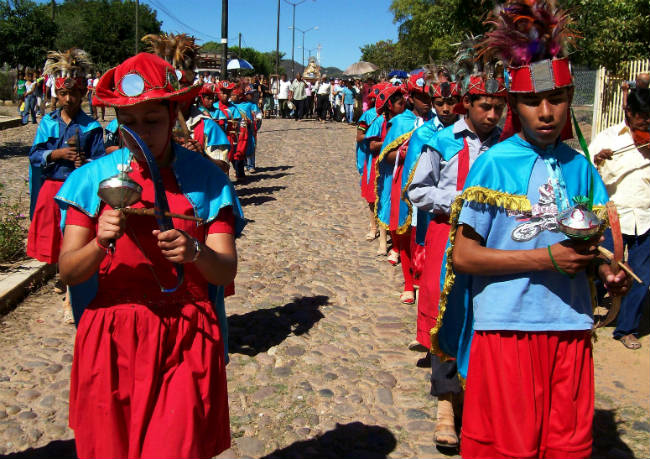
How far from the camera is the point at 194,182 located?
2678 millimetres

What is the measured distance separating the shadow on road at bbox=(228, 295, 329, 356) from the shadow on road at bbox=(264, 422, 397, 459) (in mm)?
1470

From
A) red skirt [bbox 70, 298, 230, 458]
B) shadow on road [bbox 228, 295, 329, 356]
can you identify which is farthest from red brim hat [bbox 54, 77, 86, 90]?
red skirt [bbox 70, 298, 230, 458]

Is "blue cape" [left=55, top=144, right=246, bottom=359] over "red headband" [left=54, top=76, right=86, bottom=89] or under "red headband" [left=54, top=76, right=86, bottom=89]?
under

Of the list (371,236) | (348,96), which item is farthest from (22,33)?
(371,236)

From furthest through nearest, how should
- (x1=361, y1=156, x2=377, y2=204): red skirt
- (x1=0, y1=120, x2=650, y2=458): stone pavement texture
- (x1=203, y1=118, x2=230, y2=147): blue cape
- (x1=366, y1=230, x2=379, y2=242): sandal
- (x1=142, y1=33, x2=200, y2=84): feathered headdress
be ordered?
(x1=366, y1=230, x2=379, y2=242): sandal
(x1=361, y1=156, x2=377, y2=204): red skirt
(x1=203, y1=118, x2=230, y2=147): blue cape
(x1=142, y1=33, x2=200, y2=84): feathered headdress
(x1=0, y1=120, x2=650, y2=458): stone pavement texture

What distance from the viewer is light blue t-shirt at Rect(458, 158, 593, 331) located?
8.95 feet

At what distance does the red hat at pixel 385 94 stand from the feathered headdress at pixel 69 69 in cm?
353

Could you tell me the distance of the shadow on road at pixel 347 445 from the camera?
412 centimetres

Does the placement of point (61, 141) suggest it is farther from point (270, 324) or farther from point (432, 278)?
point (432, 278)

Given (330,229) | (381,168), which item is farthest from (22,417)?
(330,229)

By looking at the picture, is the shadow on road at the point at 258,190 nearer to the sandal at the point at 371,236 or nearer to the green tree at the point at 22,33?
the sandal at the point at 371,236

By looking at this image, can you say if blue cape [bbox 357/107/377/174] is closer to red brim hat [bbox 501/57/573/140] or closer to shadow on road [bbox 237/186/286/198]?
shadow on road [bbox 237/186/286/198]

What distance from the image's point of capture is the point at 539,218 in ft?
8.87

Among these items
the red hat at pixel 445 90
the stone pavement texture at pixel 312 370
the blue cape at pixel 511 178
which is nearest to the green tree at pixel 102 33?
the stone pavement texture at pixel 312 370
